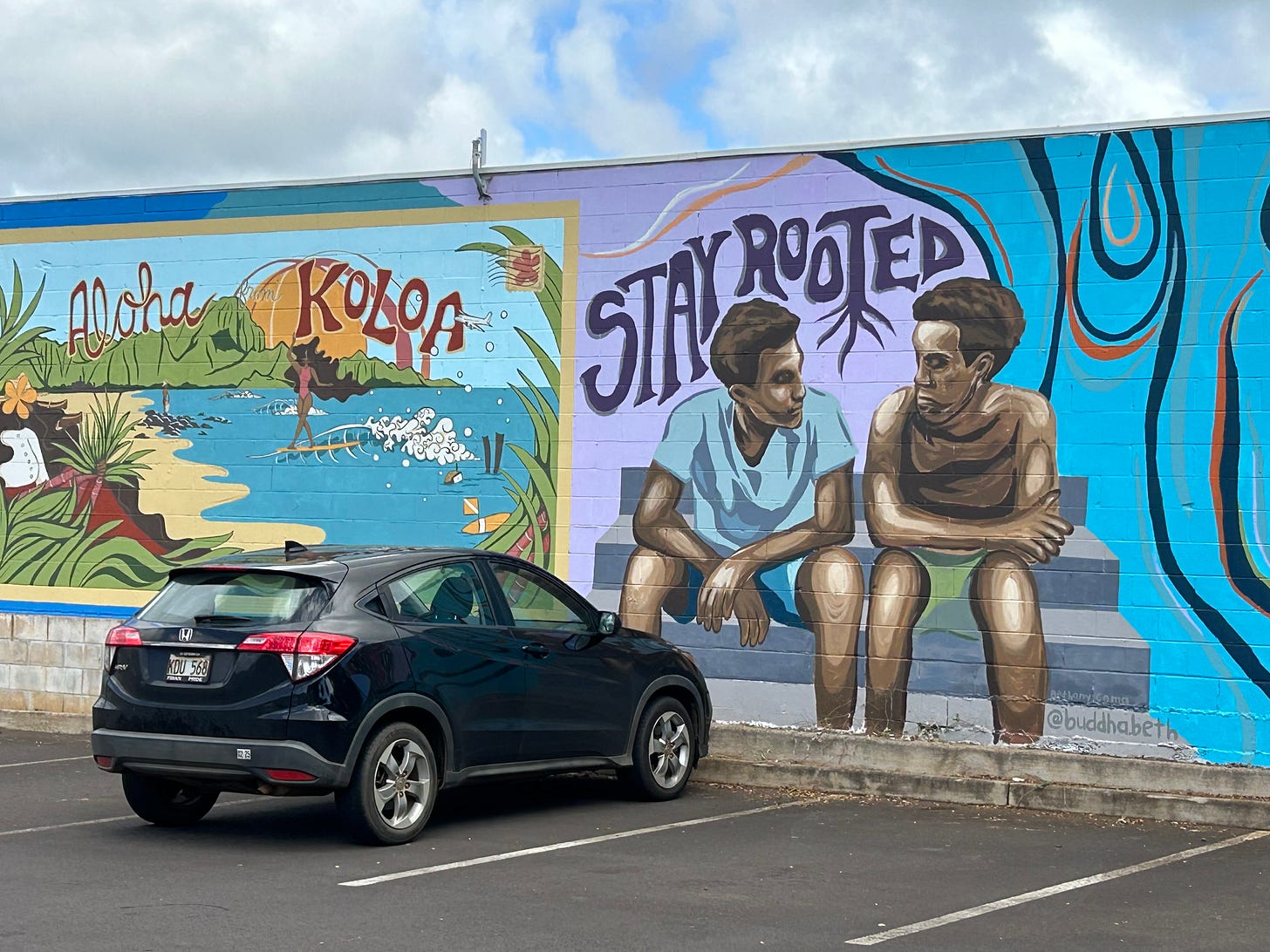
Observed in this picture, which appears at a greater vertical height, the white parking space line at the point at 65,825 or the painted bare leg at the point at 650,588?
the painted bare leg at the point at 650,588

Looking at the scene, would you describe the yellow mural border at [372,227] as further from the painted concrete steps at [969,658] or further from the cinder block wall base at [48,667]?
the painted concrete steps at [969,658]

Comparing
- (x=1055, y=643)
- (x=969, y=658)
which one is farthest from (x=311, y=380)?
(x=1055, y=643)

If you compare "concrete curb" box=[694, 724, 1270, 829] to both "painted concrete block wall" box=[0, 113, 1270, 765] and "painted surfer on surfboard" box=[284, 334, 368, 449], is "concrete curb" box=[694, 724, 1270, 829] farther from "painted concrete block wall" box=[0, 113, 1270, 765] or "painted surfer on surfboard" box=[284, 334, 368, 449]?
"painted surfer on surfboard" box=[284, 334, 368, 449]

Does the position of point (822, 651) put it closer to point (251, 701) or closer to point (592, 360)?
point (592, 360)

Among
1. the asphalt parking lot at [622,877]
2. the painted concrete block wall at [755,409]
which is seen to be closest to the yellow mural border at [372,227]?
the painted concrete block wall at [755,409]

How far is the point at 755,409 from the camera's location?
12.7m

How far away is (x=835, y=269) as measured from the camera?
12477mm

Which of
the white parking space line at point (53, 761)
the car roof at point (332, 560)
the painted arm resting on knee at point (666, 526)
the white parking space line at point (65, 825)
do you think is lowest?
the white parking space line at point (65, 825)

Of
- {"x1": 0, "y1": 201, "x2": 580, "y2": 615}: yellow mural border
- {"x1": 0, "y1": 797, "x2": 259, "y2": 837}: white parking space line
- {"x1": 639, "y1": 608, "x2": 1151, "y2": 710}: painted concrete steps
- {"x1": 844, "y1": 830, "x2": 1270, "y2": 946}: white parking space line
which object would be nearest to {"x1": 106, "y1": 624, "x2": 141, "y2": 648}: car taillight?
{"x1": 0, "y1": 797, "x2": 259, "y2": 837}: white parking space line

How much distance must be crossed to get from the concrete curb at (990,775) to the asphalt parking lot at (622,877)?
205 mm

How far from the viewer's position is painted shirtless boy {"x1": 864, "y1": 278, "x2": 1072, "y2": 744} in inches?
460

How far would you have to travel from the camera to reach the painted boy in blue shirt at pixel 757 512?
1234 centimetres

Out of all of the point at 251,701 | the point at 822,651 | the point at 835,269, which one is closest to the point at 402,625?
the point at 251,701

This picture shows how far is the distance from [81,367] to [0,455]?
1.31 metres
